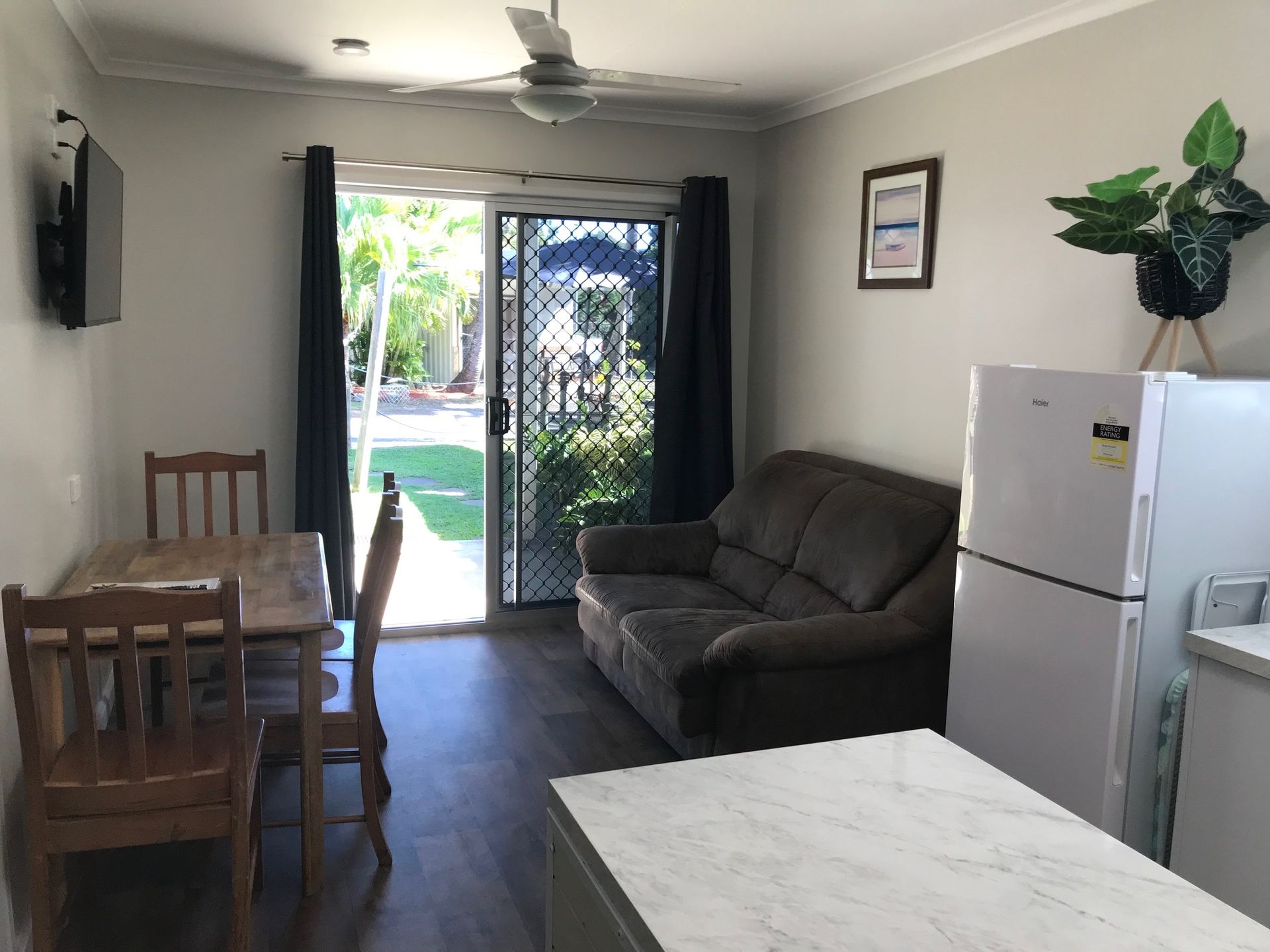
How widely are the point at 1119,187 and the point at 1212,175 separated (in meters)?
0.21

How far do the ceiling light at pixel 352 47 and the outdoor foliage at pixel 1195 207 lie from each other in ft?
8.55

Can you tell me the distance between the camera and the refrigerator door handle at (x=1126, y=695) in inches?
94.0

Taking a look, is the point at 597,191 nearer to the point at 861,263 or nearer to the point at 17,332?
the point at 861,263

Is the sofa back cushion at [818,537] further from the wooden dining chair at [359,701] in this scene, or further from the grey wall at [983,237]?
the wooden dining chair at [359,701]

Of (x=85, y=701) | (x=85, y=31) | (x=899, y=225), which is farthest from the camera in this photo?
(x=899, y=225)

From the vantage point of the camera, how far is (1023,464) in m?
2.64

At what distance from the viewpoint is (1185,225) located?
2488 millimetres

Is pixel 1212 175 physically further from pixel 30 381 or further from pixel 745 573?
pixel 30 381

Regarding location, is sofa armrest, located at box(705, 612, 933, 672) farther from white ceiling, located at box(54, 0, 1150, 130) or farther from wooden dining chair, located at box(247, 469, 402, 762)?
white ceiling, located at box(54, 0, 1150, 130)

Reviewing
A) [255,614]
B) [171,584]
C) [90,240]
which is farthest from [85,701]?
[90,240]

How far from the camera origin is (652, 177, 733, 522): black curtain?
502cm

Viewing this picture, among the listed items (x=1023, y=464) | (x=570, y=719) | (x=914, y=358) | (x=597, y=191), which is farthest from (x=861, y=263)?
(x=570, y=719)

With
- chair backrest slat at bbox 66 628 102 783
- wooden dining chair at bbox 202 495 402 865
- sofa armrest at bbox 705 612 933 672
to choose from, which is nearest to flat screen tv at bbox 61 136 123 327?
wooden dining chair at bbox 202 495 402 865

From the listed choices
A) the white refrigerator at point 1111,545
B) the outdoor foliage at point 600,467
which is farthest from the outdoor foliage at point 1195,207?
the outdoor foliage at point 600,467
